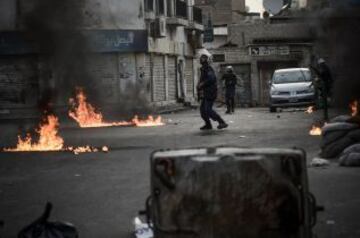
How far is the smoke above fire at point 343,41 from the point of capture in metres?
17.7

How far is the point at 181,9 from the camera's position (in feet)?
124

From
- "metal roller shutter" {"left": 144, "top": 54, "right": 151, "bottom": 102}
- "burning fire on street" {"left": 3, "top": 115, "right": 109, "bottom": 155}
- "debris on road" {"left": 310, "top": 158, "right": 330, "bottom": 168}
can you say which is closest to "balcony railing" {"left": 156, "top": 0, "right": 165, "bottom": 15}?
"metal roller shutter" {"left": 144, "top": 54, "right": 151, "bottom": 102}

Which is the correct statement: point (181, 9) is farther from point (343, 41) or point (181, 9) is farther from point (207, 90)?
point (207, 90)

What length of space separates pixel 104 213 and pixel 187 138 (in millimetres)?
8013

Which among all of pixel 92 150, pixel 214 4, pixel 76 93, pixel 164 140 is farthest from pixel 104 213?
pixel 214 4

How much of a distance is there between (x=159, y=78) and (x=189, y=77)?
26.4 feet

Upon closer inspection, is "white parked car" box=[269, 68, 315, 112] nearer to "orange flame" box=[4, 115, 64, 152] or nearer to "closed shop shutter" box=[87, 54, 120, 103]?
"closed shop shutter" box=[87, 54, 120, 103]

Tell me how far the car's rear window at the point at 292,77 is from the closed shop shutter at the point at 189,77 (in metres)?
11.9

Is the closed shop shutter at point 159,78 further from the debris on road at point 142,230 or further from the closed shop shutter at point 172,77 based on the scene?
the debris on road at point 142,230

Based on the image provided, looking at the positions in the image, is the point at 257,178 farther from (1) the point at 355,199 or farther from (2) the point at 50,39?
(2) the point at 50,39

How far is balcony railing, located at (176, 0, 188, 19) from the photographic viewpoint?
1458 inches

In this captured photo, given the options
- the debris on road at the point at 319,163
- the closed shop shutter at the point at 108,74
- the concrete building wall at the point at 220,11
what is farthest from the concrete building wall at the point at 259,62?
the debris on road at the point at 319,163

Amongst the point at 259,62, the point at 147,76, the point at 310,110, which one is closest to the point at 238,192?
the point at 310,110

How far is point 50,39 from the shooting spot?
19.1 m
